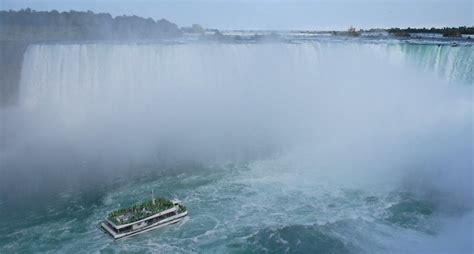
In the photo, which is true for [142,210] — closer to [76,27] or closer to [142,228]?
[142,228]

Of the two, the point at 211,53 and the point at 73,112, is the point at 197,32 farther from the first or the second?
the point at 73,112

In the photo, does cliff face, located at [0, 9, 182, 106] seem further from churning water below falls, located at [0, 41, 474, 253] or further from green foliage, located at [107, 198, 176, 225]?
green foliage, located at [107, 198, 176, 225]

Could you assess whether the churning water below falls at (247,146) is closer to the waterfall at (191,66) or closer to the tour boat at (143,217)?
the waterfall at (191,66)

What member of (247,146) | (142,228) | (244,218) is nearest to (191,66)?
(247,146)

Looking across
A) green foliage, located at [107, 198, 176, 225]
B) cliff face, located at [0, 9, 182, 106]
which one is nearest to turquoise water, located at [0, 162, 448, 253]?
green foliage, located at [107, 198, 176, 225]

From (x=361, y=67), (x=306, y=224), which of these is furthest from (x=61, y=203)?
(x=361, y=67)

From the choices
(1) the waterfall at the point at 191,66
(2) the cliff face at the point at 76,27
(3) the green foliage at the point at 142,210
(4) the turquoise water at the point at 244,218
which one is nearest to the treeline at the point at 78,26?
(2) the cliff face at the point at 76,27
